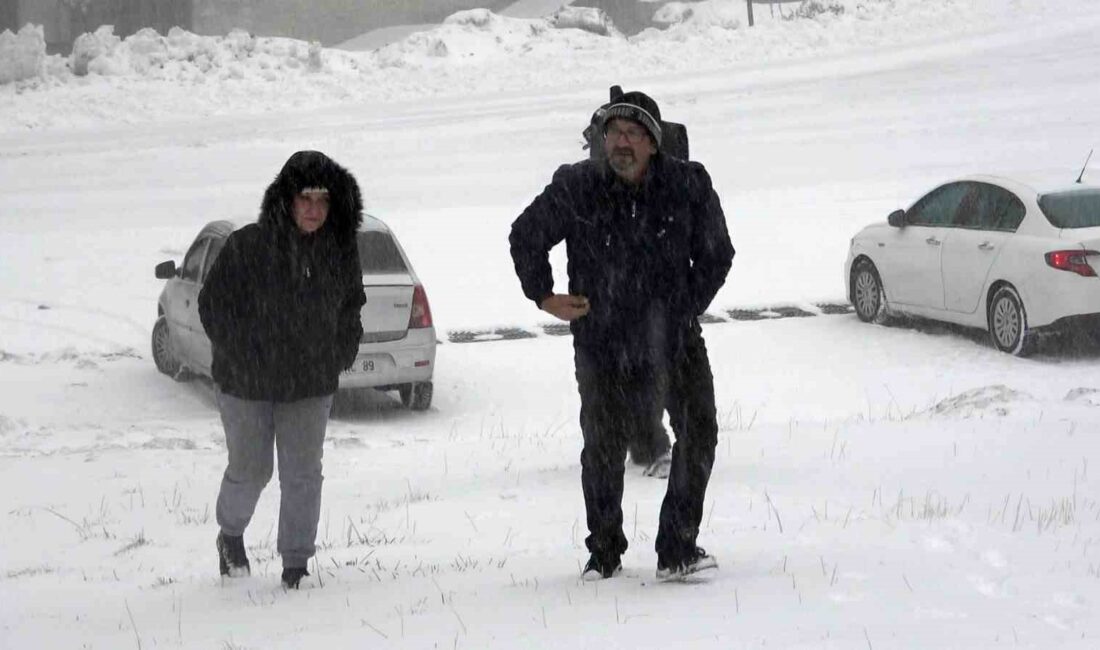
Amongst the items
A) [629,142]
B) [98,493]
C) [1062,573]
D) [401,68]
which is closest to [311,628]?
[629,142]

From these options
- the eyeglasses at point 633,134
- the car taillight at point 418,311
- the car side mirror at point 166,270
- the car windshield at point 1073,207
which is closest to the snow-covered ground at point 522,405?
the car windshield at point 1073,207

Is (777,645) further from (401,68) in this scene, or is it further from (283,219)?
(401,68)

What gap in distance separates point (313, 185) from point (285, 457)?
3.30 ft

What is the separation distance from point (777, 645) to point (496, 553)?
219 centimetres

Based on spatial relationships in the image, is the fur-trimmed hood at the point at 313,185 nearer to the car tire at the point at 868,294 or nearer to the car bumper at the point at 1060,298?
the car bumper at the point at 1060,298

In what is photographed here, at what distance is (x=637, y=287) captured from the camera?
16.5 ft

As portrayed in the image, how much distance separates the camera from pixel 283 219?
546cm

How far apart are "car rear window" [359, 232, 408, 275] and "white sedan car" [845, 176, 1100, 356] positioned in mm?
4652

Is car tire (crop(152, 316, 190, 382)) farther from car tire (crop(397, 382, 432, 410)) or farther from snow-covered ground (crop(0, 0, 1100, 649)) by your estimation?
car tire (crop(397, 382, 432, 410))

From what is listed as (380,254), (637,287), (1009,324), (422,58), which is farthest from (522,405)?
(422,58)

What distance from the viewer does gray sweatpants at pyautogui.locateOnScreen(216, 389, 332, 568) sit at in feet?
18.2

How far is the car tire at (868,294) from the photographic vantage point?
541 inches

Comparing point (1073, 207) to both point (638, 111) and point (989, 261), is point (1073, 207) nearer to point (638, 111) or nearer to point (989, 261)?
point (989, 261)

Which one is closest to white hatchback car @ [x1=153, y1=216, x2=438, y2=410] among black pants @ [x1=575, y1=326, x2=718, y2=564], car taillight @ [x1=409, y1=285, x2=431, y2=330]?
car taillight @ [x1=409, y1=285, x2=431, y2=330]
